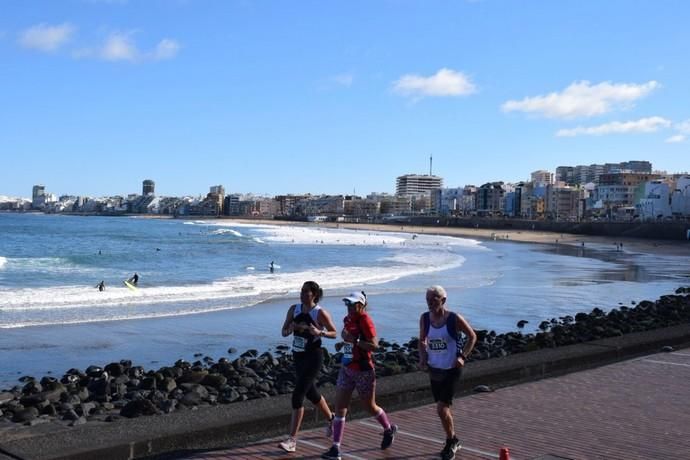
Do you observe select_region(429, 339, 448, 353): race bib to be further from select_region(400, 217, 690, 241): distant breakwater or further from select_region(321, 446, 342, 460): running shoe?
select_region(400, 217, 690, 241): distant breakwater

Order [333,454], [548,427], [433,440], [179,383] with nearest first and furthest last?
1. [333,454]
2. [433,440]
3. [548,427]
4. [179,383]

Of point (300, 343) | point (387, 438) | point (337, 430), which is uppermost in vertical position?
Answer: point (300, 343)

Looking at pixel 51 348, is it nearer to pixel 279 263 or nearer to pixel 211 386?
pixel 211 386

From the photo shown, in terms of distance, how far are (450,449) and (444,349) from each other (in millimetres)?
717

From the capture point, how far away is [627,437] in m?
6.19

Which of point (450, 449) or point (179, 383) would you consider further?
point (179, 383)

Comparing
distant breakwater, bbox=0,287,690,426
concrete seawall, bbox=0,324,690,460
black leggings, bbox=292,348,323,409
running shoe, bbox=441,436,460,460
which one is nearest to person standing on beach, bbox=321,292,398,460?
black leggings, bbox=292,348,323,409

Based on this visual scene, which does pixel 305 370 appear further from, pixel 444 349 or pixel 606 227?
pixel 606 227

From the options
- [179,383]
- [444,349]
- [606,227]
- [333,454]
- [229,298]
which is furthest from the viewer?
[606,227]

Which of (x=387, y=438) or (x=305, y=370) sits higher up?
(x=305, y=370)

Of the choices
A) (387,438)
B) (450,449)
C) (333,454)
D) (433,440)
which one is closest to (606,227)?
(433,440)

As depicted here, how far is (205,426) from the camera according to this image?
238 inches

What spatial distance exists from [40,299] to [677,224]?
271 ft

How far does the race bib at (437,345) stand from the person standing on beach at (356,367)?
1.35 feet
